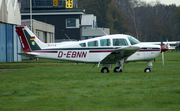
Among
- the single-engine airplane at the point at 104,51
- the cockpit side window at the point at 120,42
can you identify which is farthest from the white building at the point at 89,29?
the cockpit side window at the point at 120,42

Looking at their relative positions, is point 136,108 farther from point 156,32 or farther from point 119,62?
point 156,32

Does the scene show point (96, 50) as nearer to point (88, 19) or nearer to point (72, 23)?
point (72, 23)

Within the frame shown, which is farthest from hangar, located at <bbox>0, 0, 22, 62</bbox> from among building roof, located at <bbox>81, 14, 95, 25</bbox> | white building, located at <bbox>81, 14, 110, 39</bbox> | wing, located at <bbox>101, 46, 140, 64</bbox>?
building roof, located at <bbox>81, 14, 95, 25</bbox>

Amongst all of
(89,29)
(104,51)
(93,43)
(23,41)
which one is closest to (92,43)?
(93,43)

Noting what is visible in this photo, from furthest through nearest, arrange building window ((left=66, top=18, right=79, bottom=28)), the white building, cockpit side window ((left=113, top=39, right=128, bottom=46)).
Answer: the white building, building window ((left=66, top=18, right=79, bottom=28)), cockpit side window ((left=113, top=39, right=128, bottom=46))

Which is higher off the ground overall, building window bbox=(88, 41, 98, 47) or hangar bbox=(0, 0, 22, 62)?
hangar bbox=(0, 0, 22, 62)

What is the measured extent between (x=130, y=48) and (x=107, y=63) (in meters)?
2.11

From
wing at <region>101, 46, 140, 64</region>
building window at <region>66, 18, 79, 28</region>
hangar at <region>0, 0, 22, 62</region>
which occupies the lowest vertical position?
wing at <region>101, 46, 140, 64</region>

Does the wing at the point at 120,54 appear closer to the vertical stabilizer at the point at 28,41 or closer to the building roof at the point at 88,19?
the vertical stabilizer at the point at 28,41

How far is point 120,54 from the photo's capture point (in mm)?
16359

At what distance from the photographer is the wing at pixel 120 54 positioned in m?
15.7

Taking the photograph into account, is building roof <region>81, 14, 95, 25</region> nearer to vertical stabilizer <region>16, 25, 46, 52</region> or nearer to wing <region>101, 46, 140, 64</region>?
vertical stabilizer <region>16, 25, 46, 52</region>

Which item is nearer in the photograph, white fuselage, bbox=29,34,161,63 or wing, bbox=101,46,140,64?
wing, bbox=101,46,140,64

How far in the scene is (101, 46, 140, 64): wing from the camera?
1570cm
